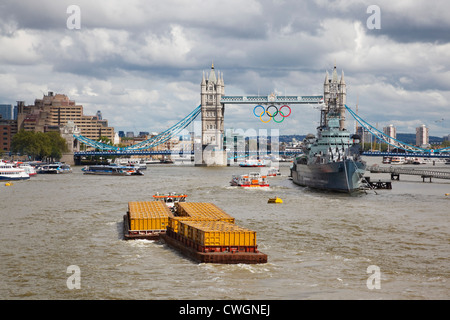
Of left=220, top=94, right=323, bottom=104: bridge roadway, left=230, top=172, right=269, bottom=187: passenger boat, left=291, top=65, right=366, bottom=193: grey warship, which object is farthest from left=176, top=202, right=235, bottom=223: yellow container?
left=220, top=94, right=323, bottom=104: bridge roadway

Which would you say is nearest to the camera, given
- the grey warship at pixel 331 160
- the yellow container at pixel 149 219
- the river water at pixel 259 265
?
the river water at pixel 259 265

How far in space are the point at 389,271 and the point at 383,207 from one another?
27793 mm

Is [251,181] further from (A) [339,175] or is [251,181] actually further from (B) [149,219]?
(B) [149,219]

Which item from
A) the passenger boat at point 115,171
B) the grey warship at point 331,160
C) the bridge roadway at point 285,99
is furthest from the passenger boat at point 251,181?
the bridge roadway at point 285,99

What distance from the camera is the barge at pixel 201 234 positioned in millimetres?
26109

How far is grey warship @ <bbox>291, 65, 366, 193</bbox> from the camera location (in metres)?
65.0

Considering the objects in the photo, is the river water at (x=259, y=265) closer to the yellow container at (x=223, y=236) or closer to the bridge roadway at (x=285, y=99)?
the yellow container at (x=223, y=236)

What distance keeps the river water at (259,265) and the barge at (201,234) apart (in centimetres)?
A: 50

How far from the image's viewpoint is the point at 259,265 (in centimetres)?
2600

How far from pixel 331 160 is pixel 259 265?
148 feet

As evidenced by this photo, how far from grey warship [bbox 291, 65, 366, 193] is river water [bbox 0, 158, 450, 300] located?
13605 mm

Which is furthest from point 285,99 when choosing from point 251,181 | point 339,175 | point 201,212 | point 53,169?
point 201,212

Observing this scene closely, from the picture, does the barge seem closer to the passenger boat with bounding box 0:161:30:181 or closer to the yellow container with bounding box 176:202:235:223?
the yellow container with bounding box 176:202:235:223
